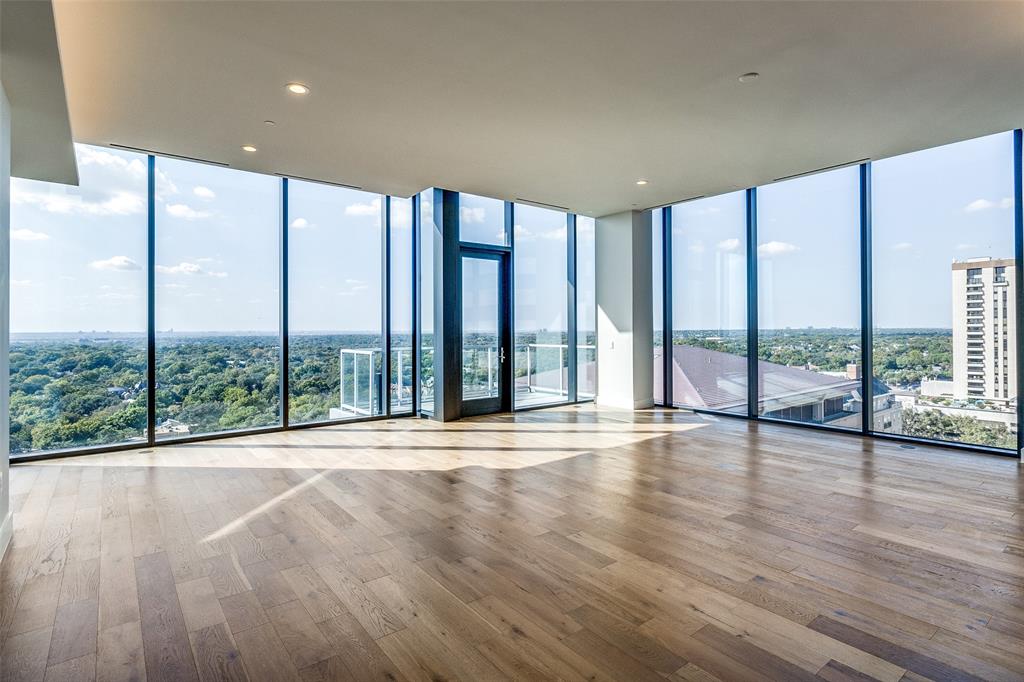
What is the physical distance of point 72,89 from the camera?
3.56m

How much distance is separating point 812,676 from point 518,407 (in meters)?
5.77

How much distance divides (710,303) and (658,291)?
825mm

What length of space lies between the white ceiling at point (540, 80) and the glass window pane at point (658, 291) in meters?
2.34

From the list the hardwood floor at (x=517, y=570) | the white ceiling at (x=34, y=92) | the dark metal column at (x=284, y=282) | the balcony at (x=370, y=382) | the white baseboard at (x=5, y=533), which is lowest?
the hardwood floor at (x=517, y=570)

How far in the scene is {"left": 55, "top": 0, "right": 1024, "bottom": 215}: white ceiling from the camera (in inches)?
111

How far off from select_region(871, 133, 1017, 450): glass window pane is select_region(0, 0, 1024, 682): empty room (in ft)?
0.10

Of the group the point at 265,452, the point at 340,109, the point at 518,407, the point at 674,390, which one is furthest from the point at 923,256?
the point at 265,452

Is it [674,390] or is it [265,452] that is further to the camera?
[674,390]

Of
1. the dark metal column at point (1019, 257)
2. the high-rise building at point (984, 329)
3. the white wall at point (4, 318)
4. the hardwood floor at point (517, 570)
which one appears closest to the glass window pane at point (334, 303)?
the hardwood floor at point (517, 570)

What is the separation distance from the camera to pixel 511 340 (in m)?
7.33

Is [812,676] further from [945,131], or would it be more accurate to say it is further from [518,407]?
[518,407]

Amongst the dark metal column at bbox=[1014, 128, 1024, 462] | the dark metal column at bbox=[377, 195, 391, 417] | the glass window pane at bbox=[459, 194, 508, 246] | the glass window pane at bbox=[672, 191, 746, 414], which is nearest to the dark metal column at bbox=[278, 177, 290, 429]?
the dark metal column at bbox=[377, 195, 391, 417]

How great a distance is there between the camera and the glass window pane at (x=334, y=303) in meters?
6.05

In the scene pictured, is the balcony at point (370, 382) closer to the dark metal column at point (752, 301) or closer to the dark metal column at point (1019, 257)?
the dark metal column at point (752, 301)
